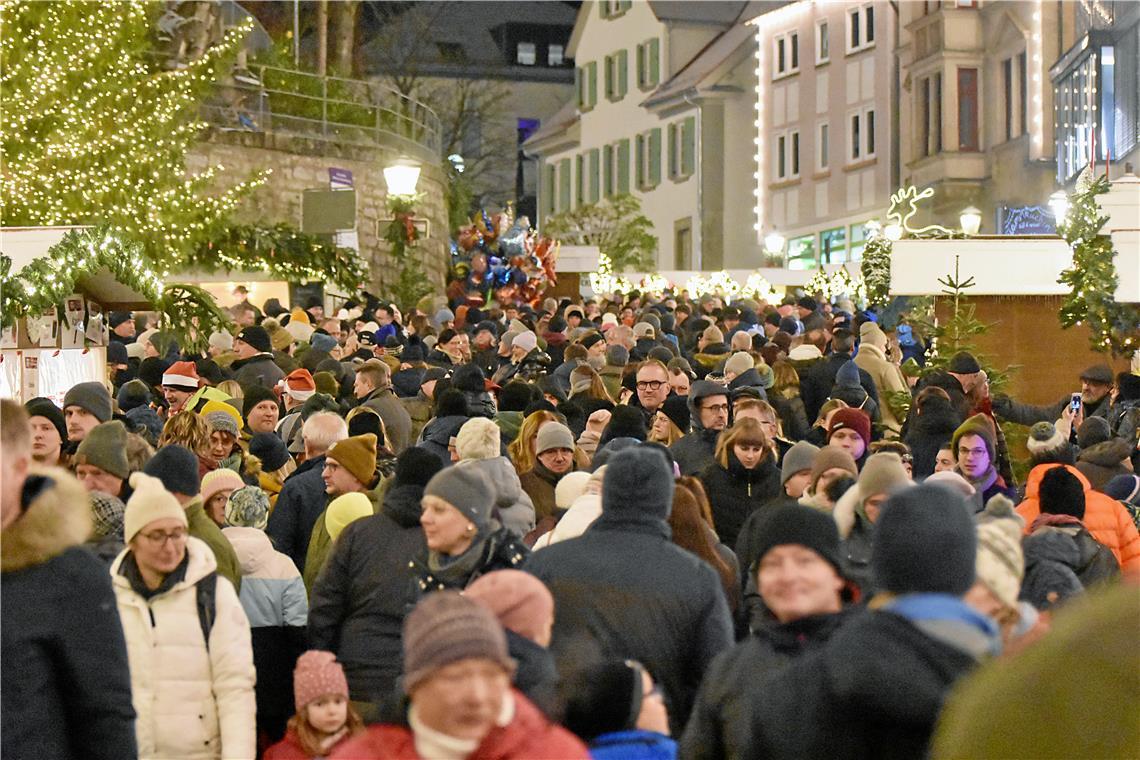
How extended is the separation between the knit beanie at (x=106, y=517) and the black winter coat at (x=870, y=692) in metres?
3.58

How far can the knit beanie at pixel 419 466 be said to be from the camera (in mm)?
7383

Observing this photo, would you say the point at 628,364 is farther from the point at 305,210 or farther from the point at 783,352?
the point at 305,210

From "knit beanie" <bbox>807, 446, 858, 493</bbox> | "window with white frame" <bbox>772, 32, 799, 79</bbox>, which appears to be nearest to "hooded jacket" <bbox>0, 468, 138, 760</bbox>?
"knit beanie" <bbox>807, 446, 858, 493</bbox>

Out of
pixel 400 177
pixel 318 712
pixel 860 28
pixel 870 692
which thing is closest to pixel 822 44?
pixel 860 28

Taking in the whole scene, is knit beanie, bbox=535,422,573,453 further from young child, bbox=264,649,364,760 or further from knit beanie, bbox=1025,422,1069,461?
young child, bbox=264,649,364,760

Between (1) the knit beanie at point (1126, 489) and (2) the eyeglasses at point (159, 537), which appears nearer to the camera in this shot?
(2) the eyeglasses at point (159, 537)

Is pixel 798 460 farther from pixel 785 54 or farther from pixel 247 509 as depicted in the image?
pixel 785 54

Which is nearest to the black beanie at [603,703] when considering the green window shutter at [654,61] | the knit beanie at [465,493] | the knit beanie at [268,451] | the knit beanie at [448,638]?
the knit beanie at [448,638]

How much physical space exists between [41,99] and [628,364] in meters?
10.1

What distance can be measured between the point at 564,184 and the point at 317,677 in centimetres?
6310

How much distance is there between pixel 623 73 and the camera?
64.9 meters

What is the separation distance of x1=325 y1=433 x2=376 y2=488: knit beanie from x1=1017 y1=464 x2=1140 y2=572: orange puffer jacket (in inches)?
107

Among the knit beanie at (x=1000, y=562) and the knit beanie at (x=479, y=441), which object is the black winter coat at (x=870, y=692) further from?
the knit beanie at (x=479, y=441)

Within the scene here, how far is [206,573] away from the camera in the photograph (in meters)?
6.63
